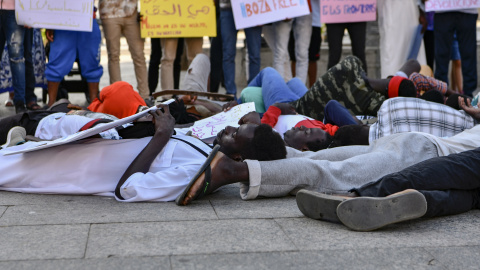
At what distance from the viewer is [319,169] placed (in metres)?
3.92

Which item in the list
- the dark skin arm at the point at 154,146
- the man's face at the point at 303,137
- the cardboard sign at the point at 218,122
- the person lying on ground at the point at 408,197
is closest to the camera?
the person lying on ground at the point at 408,197

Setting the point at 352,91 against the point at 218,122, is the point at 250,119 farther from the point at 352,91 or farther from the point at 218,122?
the point at 352,91

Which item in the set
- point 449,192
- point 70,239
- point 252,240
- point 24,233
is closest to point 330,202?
point 252,240

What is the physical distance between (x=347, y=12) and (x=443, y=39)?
1.19 meters

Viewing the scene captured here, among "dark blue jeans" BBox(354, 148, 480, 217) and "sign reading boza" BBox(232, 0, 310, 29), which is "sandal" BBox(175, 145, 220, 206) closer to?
"dark blue jeans" BBox(354, 148, 480, 217)

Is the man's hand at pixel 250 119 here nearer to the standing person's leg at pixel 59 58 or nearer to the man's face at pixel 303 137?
the man's face at pixel 303 137

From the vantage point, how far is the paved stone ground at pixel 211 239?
113 inches

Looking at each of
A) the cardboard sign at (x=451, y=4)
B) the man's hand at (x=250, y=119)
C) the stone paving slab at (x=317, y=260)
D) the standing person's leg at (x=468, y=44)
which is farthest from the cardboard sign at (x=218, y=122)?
the standing person's leg at (x=468, y=44)

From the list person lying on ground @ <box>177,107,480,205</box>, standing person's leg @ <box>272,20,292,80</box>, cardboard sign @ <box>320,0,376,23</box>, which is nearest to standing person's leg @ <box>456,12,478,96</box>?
cardboard sign @ <box>320,0,376,23</box>

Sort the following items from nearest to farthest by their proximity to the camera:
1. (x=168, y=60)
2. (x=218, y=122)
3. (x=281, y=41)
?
(x=218, y=122), (x=168, y=60), (x=281, y=41)

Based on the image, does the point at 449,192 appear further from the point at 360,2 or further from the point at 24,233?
the point at 360,2

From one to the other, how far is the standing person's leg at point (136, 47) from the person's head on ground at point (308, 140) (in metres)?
3.49

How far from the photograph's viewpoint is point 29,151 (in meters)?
4.06

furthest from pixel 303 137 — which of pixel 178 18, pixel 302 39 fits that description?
pixel 302 39
